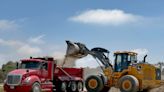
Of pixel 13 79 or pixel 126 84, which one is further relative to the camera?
pixel 126 84

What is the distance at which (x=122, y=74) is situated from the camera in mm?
28578

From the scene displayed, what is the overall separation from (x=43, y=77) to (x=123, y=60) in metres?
5.96

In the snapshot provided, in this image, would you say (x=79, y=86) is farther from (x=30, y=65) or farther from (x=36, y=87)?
(x=36, y=87)

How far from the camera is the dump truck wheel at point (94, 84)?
2923 centimetres

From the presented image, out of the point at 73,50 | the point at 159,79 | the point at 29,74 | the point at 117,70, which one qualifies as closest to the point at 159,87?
the point at 159,79

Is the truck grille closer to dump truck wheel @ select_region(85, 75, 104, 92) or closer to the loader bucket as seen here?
dump truck wheel @ select_region(85, 75, 104, 92)

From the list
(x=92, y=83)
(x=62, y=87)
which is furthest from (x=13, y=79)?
(x=92, y=83)

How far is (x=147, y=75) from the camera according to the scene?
28.1 metres

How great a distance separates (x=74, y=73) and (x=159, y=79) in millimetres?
7682

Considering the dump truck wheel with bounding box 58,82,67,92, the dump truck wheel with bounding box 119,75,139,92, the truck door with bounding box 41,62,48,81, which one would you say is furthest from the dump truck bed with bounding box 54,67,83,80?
the dump truck wheel with bounding box 119,75,139,92

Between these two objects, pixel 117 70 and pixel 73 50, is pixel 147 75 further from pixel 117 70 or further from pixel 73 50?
pixel 73 50

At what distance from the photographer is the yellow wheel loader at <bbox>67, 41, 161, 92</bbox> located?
1089 inches

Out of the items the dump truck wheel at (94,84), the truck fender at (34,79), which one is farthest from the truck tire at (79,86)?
the truck fender at (34,79)

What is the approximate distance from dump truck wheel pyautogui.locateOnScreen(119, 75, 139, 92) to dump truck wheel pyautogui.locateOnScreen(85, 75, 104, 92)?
193 cm
